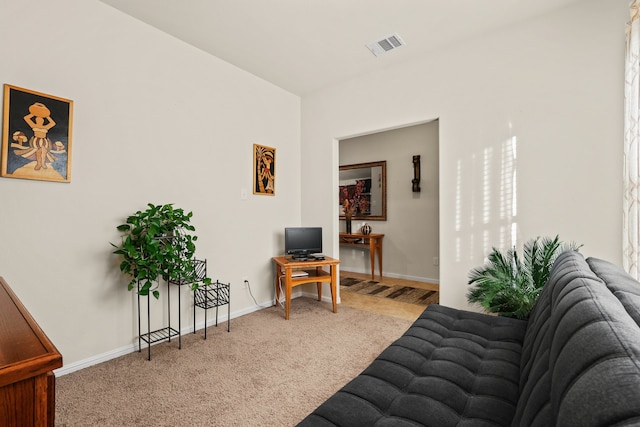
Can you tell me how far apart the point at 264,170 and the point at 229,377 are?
2.28m

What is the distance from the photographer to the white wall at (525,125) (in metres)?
2.37

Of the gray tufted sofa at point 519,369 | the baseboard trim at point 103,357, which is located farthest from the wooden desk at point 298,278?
the gray tufted sofa at point 519,369

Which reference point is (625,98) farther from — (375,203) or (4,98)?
(4,98)

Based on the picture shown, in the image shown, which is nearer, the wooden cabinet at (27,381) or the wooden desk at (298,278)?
the wooden cabinet at (27,381)

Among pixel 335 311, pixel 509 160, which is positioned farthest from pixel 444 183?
pixel 335 311

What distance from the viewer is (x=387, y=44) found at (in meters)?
3.04

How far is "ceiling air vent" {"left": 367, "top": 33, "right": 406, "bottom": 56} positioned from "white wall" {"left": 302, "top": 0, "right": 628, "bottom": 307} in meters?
0.35

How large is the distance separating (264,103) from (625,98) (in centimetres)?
327

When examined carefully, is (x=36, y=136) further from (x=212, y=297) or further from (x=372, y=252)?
(x=372, y=252)

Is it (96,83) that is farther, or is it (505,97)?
(505,97)

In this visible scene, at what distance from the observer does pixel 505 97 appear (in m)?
2.77

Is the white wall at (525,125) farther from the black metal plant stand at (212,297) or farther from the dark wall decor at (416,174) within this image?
the black metal plant stand at (212,297)

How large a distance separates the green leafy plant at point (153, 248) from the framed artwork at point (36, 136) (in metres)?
0.58

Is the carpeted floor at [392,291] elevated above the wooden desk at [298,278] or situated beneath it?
situated beneath
